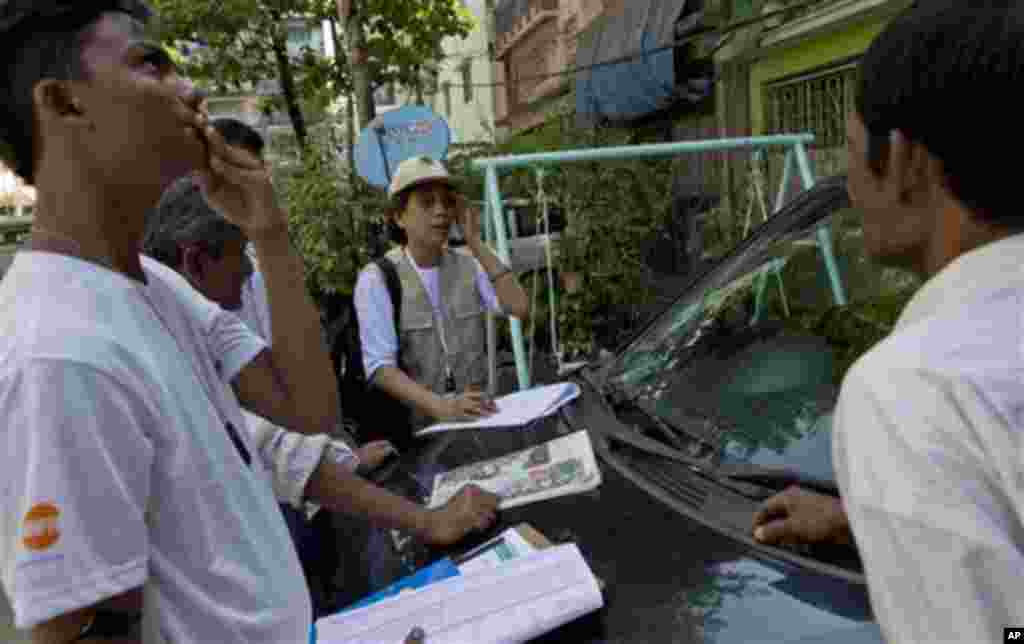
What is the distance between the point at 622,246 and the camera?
228 inches

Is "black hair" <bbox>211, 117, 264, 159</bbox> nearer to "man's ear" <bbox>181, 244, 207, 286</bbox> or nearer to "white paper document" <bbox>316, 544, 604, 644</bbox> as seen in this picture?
"man's ear" <bbox>181, 244, 207, 286</bbox>

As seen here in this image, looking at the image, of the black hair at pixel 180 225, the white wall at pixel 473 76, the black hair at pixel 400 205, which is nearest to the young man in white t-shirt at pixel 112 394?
the black hair at pixel 180 225

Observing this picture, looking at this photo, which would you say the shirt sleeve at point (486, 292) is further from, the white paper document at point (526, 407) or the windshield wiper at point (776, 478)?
the windshield wiper at point (776, 478)

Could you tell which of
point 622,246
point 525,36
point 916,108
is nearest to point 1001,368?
point 916,108

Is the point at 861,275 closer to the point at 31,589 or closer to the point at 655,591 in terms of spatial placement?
the point at 655,591

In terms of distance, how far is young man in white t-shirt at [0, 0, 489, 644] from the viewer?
2.70ft

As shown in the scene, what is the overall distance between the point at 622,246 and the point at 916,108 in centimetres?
499

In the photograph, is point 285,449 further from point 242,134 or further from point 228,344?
point 242,134

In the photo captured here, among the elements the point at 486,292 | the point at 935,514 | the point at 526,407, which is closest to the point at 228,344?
the point at 935,514

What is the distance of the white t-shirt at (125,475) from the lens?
0.82 metres

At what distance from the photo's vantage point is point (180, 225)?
1908 mm

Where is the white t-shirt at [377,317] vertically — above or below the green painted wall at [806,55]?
below

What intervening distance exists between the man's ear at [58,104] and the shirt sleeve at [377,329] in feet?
6.82

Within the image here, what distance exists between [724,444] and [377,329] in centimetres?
160
